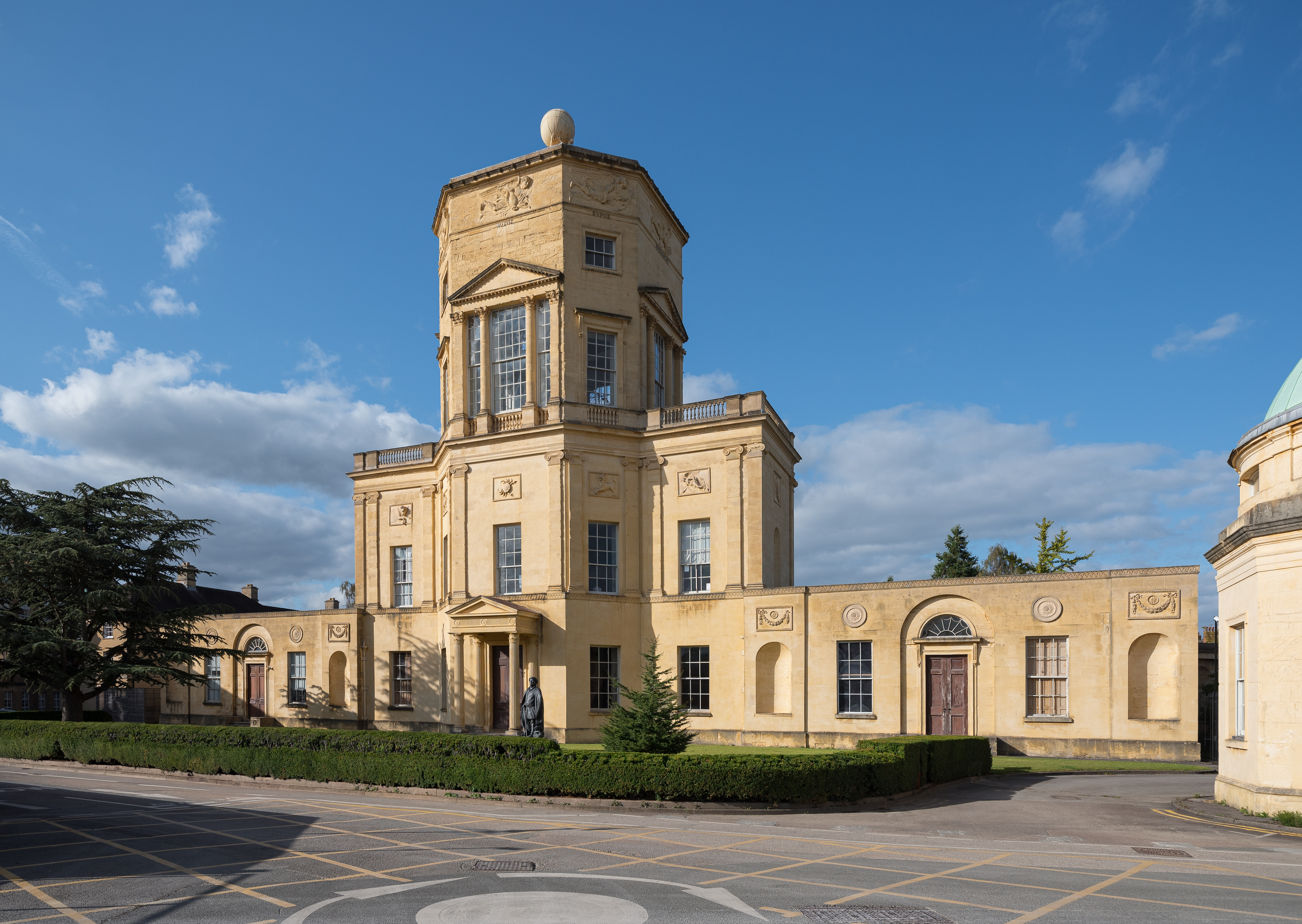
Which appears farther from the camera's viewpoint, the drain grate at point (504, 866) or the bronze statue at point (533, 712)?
the bronze statue at point (533, 712)

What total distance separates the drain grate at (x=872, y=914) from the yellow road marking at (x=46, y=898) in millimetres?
7860

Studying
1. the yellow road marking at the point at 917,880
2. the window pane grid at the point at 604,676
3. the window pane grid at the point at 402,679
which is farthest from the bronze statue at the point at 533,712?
the window pane grid at the point at 402,679

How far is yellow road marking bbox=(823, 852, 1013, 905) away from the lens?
1096 cm

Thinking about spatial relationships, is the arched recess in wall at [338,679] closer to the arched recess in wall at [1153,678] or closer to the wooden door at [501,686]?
the wooden door at [501,686]

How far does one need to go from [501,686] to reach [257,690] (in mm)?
16261

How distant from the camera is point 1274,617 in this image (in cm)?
1658

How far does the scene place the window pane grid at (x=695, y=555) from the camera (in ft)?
116

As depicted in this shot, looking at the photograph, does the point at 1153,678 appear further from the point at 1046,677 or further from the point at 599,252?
the point at 599,252

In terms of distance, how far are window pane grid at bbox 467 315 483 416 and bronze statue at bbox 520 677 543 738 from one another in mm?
15321

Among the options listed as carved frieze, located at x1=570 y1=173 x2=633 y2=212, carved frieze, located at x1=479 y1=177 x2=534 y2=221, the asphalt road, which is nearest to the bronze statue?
the asphalt road

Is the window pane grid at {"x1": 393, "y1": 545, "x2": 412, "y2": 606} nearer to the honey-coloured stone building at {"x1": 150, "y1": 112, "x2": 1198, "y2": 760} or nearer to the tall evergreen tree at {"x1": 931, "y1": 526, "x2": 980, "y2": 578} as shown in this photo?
the honey-coloured stone building at {"x1": 150, "y1": 112, "x2": 1198, "y2": 760}

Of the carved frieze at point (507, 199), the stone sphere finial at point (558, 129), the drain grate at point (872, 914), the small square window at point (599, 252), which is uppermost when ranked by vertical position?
the stone sphere finial at point (558, 129)

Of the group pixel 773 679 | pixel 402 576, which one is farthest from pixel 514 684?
pixel 402 576

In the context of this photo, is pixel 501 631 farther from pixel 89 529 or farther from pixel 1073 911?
pixel 1073 911
